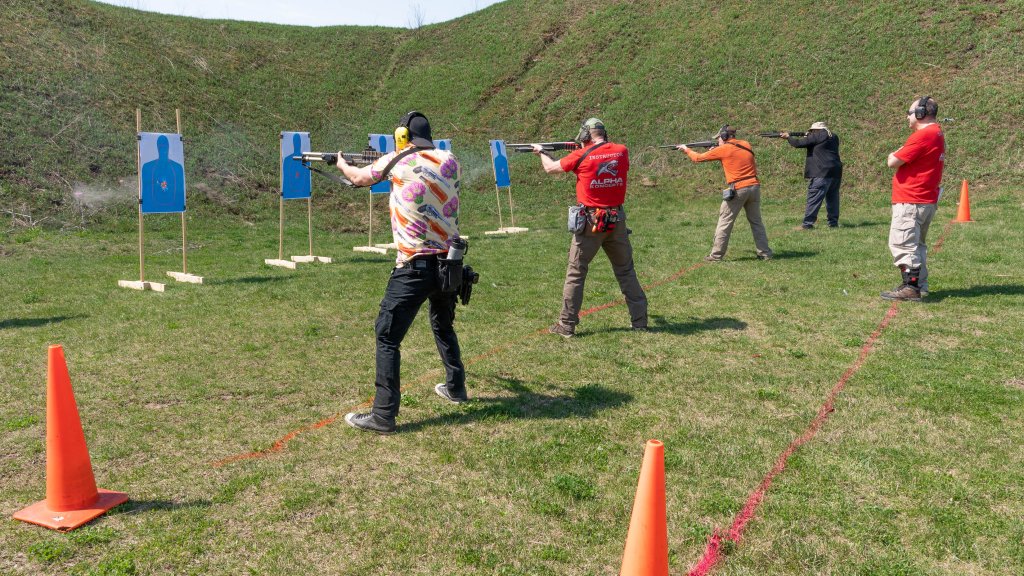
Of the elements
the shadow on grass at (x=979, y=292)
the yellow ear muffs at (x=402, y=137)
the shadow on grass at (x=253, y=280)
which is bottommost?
the shadow on grass at (x=253, y=280)

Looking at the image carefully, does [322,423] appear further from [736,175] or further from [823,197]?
[823,197]

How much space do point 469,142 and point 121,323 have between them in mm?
20036

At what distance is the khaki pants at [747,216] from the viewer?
12.0 metres

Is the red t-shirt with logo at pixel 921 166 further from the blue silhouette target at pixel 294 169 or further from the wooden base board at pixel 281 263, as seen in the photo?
the blue silhouette target at pixel 294 169

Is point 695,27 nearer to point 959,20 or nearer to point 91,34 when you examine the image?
point 959,20

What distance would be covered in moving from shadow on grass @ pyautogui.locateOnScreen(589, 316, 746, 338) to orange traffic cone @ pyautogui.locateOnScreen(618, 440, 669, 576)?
5.01 meters

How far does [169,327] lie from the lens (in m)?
8.60

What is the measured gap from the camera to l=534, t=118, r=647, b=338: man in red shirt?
7.65 meters

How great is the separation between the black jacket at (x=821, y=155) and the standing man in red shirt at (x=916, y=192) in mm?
6656

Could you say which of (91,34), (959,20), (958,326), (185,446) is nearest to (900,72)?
(959,20)

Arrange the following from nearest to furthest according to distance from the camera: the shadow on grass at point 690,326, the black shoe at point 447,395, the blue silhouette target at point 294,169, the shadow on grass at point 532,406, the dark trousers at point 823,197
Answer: the shadow on grass at point 532,406 → the black shoe at point 447,395 → the shadow on grass at point 690,326 → the blue silhouette target at point 294,169 → the dark trousers at point 823,197

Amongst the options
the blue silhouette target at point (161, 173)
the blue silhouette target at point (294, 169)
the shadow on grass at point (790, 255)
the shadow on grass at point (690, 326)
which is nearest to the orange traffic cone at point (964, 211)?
the shadow on grass at point (790, 255)

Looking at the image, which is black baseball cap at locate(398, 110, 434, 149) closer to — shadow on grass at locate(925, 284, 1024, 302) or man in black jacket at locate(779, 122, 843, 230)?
shadow on grass at locate(925, 284, 1024, 302)

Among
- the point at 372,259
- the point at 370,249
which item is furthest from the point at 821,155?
the point at 370,249
